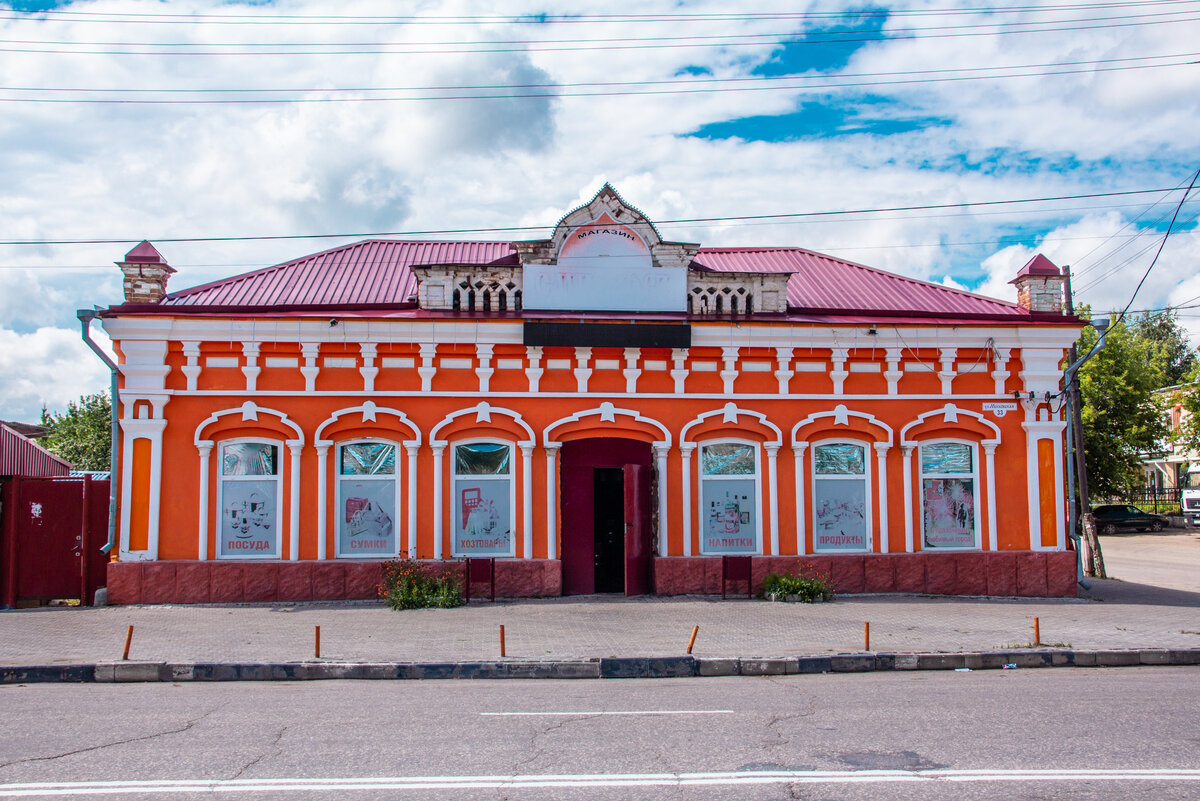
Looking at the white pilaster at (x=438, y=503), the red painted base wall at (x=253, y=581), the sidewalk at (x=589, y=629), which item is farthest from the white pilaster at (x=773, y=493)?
the white pilaster at (x=438, y=503)

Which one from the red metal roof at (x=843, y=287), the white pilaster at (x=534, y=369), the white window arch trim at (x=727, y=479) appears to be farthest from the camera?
the red metal roof at (x=843, y=287)

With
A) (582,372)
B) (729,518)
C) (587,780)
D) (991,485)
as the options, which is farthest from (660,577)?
(587,780)

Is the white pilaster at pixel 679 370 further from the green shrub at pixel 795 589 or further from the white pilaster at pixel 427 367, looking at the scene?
the white pilaster at pixel 427 367

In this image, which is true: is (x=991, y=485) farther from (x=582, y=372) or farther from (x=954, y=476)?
(x=582, y=372)

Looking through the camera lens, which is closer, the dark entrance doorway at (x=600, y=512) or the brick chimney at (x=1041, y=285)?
the dark entrance doorway at (x=600, y=512)

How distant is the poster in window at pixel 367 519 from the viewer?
46.8 feet

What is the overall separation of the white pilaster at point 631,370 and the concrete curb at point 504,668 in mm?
5812

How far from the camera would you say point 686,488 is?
14703 mm

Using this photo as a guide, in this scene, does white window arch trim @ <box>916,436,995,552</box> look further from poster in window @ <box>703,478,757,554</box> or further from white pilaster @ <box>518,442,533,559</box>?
white pilaster @ <box>518,442,533,559</box>

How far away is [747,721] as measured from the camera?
7.16 m

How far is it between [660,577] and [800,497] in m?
2.69

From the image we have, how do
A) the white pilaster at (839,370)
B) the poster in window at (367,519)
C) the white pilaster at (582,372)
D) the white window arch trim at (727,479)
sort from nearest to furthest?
the poster in window at (367,519) < the white pilaster at (582,372) < the white window arch trim at (727,479) < the white pilaster at (839,370)

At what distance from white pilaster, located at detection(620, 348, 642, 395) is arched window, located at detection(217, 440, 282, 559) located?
570cm

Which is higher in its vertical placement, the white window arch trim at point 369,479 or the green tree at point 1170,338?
the green tree at point 1170,338
